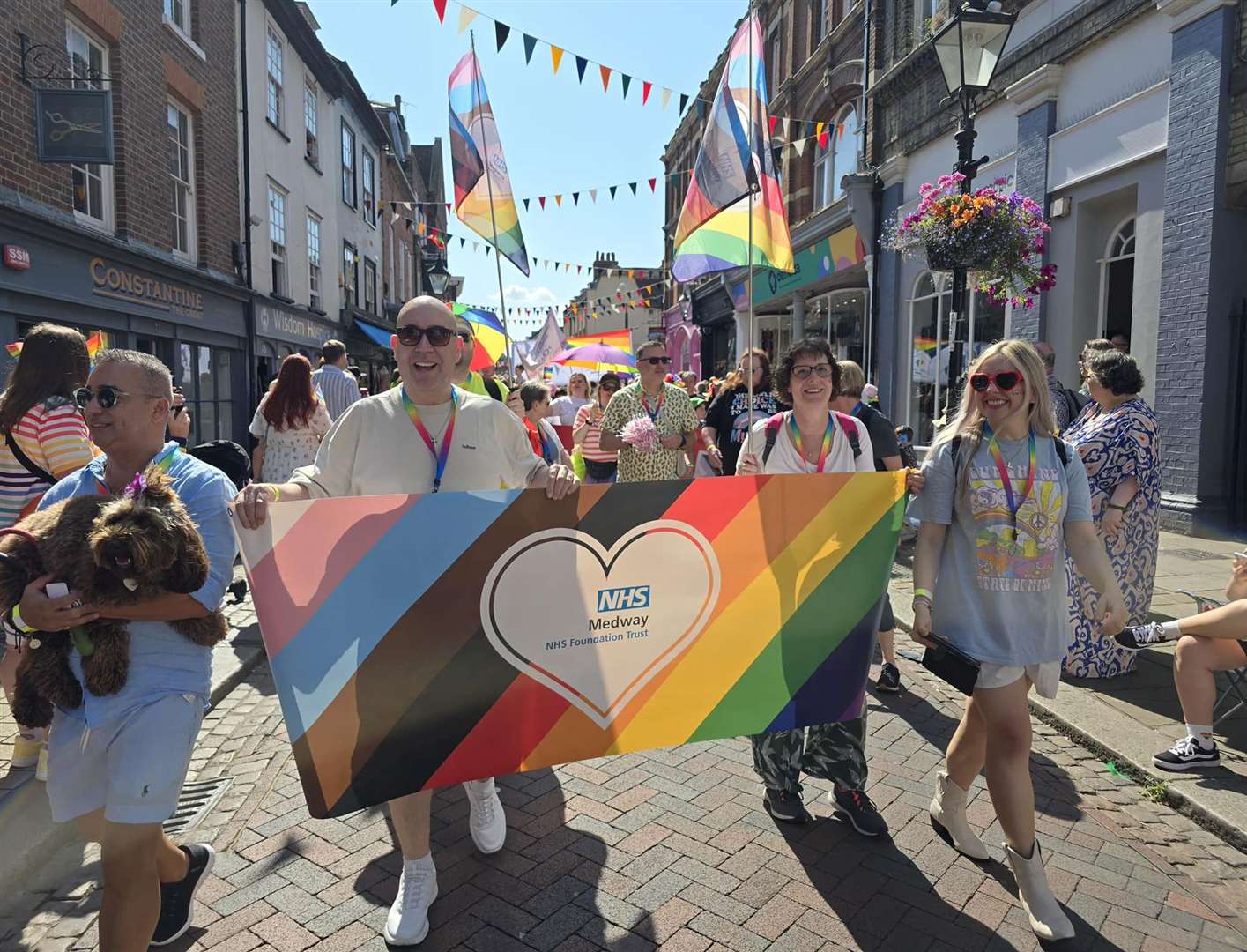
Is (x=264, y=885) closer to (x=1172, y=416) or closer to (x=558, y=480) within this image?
(x=558, y=480)

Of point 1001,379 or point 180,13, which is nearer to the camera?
point 1001,379

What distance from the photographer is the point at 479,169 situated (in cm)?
650

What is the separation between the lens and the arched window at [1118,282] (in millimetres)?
10234

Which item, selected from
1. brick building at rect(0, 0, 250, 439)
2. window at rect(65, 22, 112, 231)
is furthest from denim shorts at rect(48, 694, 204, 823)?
window at rect(65, 22, 112, 231)

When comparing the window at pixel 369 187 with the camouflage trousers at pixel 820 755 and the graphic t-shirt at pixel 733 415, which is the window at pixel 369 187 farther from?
the camouflage trousers at pixel 820 755

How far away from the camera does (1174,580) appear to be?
22.3 feet

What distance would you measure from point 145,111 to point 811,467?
1226cm

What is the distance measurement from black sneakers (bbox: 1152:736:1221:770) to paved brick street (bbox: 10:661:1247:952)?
183mm

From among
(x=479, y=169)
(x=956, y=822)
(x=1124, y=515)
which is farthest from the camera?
(x=479, y=169)

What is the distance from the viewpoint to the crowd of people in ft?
7.43

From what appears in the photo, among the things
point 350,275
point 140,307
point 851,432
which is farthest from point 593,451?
point 350,275

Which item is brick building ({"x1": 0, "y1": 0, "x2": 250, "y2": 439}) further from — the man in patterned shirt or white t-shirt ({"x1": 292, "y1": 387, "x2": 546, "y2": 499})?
white t-shirt ({"x1": 292, "y1": 387, "x2": 546, "y2": 499})

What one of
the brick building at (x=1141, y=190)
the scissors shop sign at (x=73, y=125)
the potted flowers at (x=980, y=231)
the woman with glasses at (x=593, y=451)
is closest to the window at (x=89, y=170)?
the scissors shop sign at (x=73, y=125)

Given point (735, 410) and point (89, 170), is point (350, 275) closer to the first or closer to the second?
point (89, 170)
